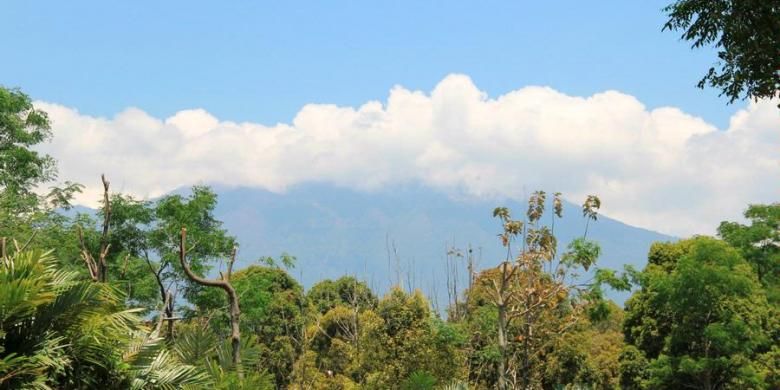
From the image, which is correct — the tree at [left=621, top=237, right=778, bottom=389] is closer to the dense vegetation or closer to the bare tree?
the dense vegetation

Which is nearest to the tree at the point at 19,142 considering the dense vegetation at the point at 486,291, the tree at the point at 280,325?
the dense vegetation at the point at 486,291

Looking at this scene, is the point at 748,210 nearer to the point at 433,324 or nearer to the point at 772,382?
the point at 772,382

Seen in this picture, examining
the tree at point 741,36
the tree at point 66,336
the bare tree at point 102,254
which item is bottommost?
the tree at point 66,336

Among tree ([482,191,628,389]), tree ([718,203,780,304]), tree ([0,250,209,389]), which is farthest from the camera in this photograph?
tree ([718,203,780,304])

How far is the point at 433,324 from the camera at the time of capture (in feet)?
66.7

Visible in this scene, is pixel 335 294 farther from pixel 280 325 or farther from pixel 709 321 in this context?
pixel 709 321

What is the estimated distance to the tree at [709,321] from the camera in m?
21.8

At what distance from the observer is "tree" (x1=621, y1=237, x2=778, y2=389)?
71.4 feet

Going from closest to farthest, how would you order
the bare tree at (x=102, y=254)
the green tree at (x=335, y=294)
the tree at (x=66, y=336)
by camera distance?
1. the tree at (x=66, y=336)
2. the bare tree at (x=102, y=254)
3. the green tree at (x=335, y=294)

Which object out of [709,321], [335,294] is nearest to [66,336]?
[709,321]

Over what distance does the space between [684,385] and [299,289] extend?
→ 22.1 meters

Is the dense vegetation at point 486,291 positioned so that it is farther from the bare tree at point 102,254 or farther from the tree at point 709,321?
the bare tree at point 102,254

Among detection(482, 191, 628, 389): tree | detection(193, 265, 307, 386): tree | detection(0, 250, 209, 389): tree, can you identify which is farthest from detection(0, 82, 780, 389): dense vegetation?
detection(0, 250, 209, 389): tree

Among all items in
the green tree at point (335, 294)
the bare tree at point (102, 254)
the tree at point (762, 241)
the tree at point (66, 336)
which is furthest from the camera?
the green tree at point (335, 294)
